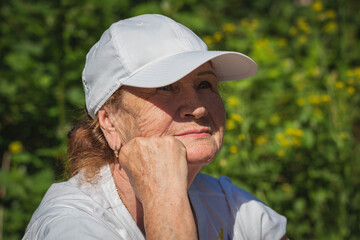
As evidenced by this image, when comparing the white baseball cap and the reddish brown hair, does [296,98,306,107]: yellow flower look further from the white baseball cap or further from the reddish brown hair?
the reddish brown hair

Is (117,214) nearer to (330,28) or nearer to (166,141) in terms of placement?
(166,141)

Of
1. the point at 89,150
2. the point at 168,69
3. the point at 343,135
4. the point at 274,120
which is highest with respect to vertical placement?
the point at 168,69

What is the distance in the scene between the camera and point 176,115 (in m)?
1.51

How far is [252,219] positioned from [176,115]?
0.63 metres

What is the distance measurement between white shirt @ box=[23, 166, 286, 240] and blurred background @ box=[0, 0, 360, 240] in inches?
33.3

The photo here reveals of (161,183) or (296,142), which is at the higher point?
(161,183)

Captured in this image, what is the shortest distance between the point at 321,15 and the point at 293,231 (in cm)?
195

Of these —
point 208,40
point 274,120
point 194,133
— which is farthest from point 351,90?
point 194,133

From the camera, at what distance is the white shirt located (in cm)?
141

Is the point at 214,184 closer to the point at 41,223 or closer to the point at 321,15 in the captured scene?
the point at 41,223

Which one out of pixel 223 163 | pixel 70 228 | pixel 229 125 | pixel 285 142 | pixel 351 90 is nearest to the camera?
pixel 70 228

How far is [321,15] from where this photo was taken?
3.90 metres

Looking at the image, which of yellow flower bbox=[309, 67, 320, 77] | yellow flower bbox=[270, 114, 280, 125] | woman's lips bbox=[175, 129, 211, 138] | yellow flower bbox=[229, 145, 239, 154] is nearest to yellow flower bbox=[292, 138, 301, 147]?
yellow flower bbox=[270, 114, 280, 125]

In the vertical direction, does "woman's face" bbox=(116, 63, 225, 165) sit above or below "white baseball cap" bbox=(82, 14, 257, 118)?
below
